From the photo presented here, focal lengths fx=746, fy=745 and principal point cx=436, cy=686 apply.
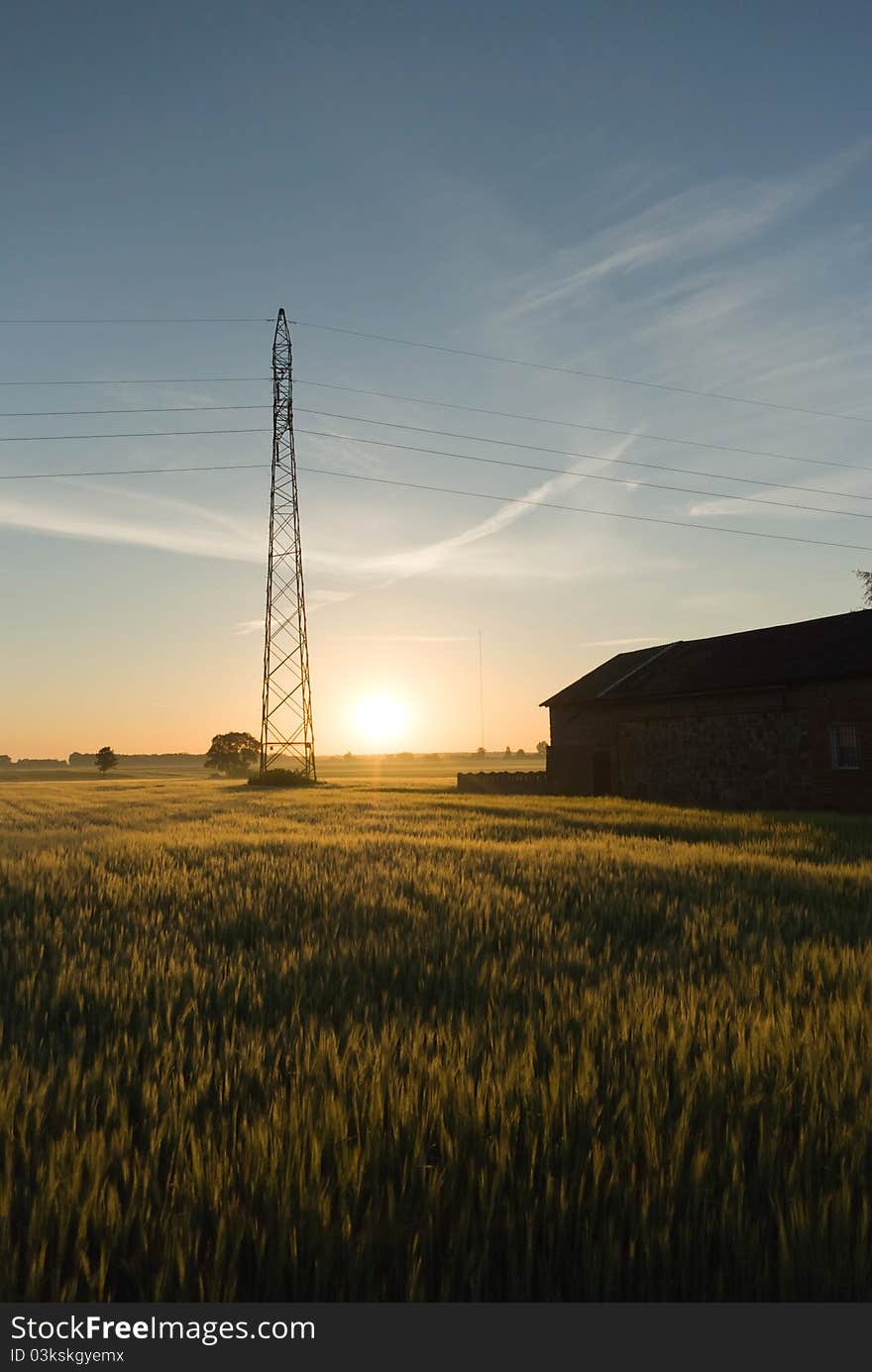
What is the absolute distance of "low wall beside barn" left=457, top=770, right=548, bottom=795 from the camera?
43.6 meters

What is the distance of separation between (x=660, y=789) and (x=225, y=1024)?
30.8 metres

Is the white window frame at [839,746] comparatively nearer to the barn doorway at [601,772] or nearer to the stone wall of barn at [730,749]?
the stone wall of barn at [730,749]

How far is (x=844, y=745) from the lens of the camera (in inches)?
1026

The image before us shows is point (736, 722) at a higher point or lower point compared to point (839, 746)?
higher

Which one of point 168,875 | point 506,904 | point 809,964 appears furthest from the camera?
point 168,875

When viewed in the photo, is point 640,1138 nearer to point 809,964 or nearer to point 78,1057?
point 78,1057

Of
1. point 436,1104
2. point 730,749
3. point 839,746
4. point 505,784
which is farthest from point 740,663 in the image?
point 436,1104

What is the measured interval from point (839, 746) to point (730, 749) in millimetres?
4328

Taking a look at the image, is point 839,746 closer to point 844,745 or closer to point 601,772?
point 844,745

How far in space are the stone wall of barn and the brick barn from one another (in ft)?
0.13

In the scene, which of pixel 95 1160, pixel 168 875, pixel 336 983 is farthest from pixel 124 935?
pixel 95 1160

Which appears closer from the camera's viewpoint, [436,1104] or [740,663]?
[436,1104]

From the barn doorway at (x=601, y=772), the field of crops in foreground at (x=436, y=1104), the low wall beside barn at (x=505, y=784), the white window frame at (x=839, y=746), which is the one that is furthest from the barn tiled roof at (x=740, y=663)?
the field of crops in foreground at (x=436, y=1104)

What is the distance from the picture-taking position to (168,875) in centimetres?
976
